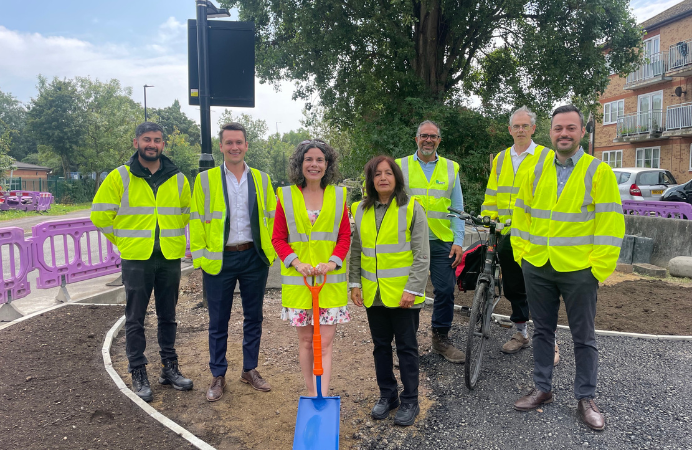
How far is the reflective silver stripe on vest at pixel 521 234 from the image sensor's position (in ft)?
12.1

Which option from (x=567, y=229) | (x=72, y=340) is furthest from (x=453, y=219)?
(x=72, y=340)

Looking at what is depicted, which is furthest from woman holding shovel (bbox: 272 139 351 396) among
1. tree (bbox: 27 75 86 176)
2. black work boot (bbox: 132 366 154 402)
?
tree (bbox: 27 75 86 176)

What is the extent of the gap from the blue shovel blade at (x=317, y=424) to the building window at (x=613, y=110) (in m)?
34.7

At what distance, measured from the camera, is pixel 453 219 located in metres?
4.47

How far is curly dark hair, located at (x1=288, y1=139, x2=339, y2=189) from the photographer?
3.37m

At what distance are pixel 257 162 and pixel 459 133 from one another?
28.8 m

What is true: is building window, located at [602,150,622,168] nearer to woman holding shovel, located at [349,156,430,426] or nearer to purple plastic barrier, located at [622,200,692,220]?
purple plastic barrier, located at [622,200,692,220]

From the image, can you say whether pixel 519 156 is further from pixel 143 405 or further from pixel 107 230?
pixel 143 405

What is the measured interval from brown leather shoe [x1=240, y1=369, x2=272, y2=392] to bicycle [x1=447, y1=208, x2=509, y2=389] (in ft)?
5.35

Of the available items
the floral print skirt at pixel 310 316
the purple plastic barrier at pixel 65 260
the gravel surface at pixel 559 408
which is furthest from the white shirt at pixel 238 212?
the purple plastic barrier at pixel 65 260

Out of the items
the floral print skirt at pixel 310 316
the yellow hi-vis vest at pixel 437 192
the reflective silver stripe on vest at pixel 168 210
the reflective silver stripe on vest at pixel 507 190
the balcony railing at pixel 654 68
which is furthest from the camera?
the balcony railing at pixel 654 68

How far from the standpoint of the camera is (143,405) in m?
3.58

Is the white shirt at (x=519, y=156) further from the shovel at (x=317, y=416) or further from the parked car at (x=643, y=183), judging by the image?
the parked car at (x=643, y=183)

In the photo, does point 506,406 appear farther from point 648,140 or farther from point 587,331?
point 648,140
